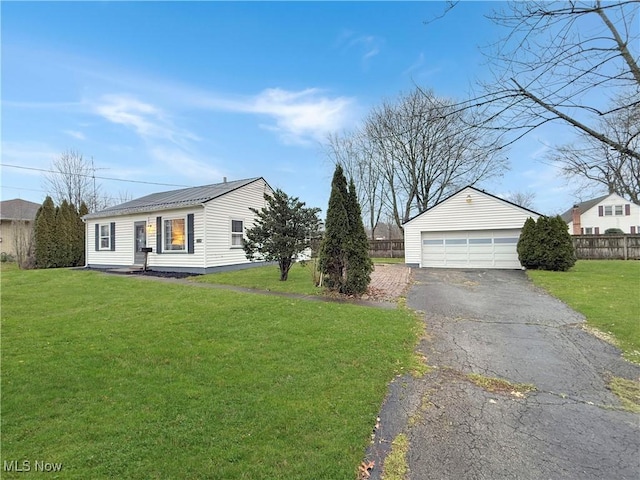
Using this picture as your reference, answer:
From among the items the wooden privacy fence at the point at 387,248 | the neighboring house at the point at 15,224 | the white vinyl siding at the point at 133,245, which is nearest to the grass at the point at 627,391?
the white vinyl siding at the point at 133,245

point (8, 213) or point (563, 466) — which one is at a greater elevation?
point (8, 213)

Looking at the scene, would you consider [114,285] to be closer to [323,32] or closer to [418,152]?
[323,32]

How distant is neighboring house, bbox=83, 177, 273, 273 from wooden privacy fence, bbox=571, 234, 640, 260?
18.2m

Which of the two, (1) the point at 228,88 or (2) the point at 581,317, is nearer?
(2) the point at 581,317

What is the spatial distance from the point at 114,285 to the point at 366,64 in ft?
34.9

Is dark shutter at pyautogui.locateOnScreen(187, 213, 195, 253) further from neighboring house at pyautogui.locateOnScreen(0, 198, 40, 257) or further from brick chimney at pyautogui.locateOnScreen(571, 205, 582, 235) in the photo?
brick chimney at pyautogui.locateOnScreen(571, 205, 582, 235)

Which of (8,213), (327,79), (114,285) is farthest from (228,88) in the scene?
(8,213)

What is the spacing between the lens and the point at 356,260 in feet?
30.1

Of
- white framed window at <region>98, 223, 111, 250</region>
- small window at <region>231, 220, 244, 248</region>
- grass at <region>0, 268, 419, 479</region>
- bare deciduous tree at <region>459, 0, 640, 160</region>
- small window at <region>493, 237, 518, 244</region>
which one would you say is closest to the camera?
grass at <region>0, 268, 419, 479</region>

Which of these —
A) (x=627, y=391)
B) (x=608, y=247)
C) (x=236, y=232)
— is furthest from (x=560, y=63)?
(x=608, y=247)

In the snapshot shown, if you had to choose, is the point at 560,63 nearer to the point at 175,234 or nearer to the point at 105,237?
the point at 175,234

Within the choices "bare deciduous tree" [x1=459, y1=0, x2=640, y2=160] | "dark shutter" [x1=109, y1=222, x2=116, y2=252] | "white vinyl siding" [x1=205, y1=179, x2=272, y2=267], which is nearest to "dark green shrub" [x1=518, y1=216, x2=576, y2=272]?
"bare deciduous tree" [x1=459, y1=0, x2=640, y2=160]

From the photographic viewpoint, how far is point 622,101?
11.5ft

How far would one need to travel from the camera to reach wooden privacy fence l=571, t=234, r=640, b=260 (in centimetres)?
1784
